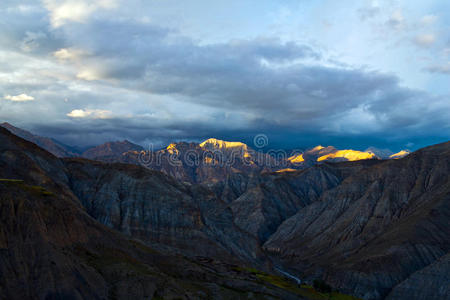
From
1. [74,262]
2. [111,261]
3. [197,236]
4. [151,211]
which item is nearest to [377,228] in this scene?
[197,236]

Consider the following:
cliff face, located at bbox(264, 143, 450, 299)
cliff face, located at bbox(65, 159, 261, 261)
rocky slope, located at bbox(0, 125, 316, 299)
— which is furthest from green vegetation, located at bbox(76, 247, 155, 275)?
cliff face, located at bbox(264, 143, 450, 299)

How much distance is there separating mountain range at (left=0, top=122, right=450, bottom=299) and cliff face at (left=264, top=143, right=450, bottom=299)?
446 millimetres

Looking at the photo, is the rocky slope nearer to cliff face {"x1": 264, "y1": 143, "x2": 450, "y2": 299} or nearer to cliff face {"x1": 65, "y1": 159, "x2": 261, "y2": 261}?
cliff face {"x1": 65, "y1": 159, "x2": 261, "y2": 261}

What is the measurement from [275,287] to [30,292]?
154ft

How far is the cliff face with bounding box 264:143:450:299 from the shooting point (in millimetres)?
101688

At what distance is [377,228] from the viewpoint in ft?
441

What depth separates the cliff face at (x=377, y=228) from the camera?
102m

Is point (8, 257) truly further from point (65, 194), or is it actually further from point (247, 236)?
point (247, 236)

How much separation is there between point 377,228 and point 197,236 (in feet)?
235

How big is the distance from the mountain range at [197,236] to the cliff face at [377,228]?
1.46ft

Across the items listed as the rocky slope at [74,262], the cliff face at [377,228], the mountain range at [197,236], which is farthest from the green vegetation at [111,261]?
the cliff face at [377,228]

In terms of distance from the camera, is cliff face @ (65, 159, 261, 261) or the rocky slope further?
cliff face @ (65, 159, 261, 261)

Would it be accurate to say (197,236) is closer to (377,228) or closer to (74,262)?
(74,262)

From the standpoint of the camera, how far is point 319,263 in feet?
433
